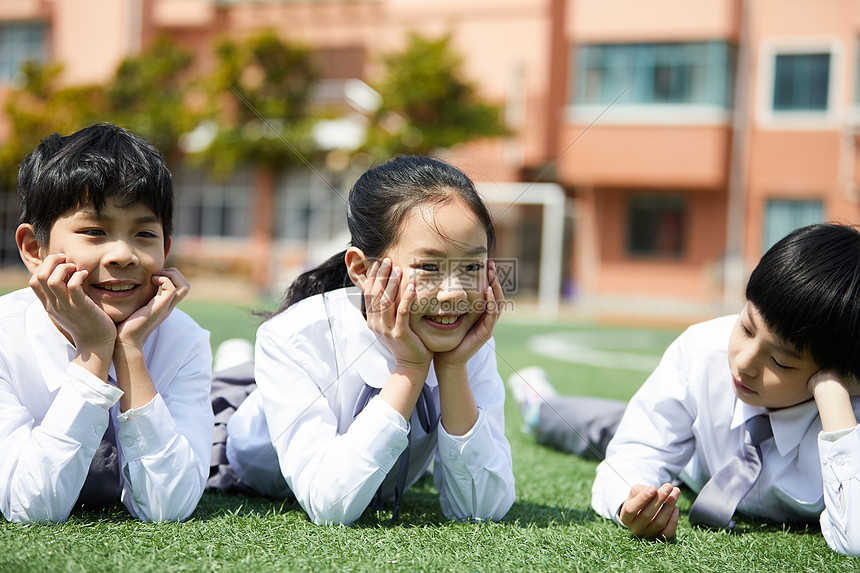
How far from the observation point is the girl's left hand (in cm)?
208

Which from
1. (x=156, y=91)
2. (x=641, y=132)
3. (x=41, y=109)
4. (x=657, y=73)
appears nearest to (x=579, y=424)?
(x=641, y=132)

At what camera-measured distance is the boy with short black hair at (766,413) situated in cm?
211

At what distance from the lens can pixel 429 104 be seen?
16.0 m

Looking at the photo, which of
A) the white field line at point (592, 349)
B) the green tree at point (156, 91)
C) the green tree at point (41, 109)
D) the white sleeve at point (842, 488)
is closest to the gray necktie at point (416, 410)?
the white sleeve at point (842, 488)

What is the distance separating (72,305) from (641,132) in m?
15.3

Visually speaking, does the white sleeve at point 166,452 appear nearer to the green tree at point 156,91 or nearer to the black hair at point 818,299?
the black hair at point 818,299

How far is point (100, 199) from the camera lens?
206 cm

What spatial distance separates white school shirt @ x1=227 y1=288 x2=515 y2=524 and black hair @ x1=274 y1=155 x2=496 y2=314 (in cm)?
21

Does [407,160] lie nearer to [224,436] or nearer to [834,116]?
[224,436]

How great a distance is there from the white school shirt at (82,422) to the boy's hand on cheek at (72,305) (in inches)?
3.2

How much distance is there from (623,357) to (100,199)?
20.8 feet

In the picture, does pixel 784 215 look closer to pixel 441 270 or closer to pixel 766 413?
pixel 766 413

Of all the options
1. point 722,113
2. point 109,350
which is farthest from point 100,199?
point 722,113

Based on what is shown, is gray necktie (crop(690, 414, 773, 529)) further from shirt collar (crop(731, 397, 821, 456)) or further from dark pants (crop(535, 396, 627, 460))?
dark pants (crop(535, 396, 627, 460))
